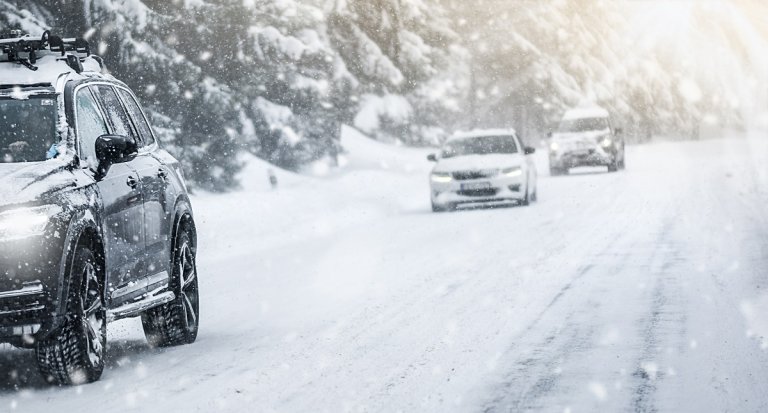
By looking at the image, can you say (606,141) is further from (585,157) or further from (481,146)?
(481,146)

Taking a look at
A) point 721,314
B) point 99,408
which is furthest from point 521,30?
point 99,408

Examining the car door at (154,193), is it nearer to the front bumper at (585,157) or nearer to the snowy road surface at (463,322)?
the snowy road surface at (463,322)

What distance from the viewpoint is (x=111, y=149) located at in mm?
7445

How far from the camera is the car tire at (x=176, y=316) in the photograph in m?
8.81

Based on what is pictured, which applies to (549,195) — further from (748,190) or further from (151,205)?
(151,205)

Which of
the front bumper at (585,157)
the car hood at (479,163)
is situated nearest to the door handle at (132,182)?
the car hood at (479,163)

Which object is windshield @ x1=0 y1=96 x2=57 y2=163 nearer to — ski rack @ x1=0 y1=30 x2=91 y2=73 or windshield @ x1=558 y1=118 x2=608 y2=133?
ski rack @ x1=0 y1=30 x2=91 y2=73

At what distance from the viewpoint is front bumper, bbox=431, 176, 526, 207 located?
78.0 feet

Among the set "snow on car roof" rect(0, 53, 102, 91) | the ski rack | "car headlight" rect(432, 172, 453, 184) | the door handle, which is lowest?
"car headlight" rect(432, 172, 453, 184)

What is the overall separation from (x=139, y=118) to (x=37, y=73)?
140 cm

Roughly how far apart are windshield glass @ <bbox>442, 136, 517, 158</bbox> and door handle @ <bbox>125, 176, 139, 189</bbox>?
56.9ft

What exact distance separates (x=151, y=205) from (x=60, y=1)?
49.0 feet

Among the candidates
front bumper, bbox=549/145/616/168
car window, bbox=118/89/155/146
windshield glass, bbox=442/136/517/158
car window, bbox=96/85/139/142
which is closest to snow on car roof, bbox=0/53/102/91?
car window, bbox=96/85/139/142

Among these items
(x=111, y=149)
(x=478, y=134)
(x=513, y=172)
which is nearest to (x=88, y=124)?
(x=111, y=149)
